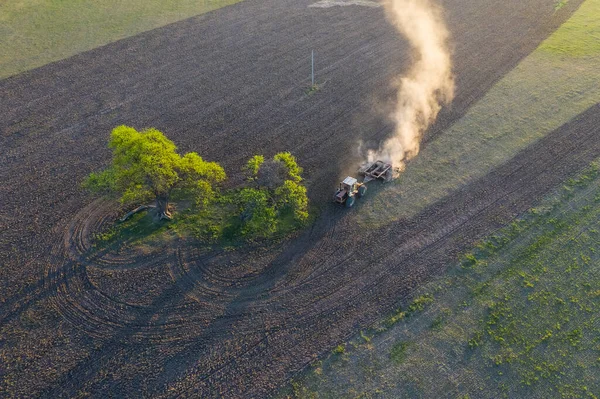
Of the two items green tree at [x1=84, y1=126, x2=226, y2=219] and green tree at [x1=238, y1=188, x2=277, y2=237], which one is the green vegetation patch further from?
green tree at [x1=84, y1=126, x2=226, y2=219]

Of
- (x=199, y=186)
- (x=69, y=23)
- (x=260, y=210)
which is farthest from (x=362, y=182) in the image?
(x=69, y=23)

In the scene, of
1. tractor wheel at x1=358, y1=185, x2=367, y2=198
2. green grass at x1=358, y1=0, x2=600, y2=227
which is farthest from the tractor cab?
green grass at x1=358, y1=0, x2=600, y2=227

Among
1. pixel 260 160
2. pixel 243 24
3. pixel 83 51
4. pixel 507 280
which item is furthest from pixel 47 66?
pixel 507 280

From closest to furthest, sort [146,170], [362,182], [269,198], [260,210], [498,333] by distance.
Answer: [498,333] → [146,170] → [260,210] → [269,198] → [362,182]

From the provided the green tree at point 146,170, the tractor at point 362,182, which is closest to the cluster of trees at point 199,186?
the green tree at point 146,170

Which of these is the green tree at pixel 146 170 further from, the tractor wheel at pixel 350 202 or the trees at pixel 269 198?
the tractor wheel at pixel 350 202

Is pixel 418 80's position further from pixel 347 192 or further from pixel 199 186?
pixel 199 186
